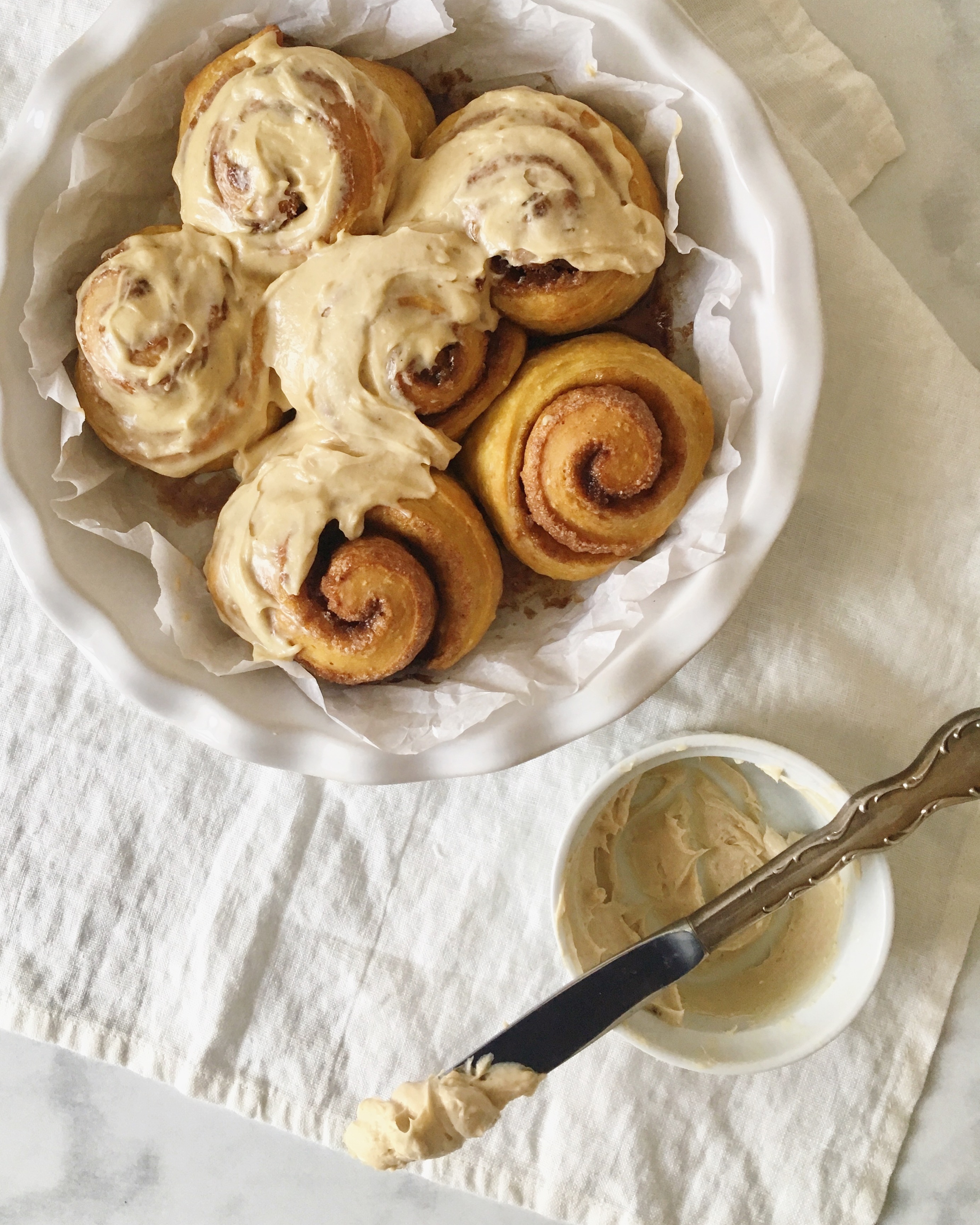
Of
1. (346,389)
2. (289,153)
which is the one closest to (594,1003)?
(346,389)

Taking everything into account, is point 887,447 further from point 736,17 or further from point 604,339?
point 736,17

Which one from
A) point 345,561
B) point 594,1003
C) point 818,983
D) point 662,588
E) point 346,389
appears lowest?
point 818,983

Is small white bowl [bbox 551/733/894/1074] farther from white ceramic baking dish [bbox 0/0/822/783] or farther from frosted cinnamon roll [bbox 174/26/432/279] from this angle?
frosted cinnamon roll [bbox 174/26/432/279]

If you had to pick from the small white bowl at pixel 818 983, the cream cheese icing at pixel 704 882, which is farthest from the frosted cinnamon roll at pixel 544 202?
the cream cheese icing at pixel 704 882

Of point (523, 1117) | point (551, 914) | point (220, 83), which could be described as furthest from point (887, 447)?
point (523, 1117)

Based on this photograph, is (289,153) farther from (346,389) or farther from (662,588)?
(662,588)

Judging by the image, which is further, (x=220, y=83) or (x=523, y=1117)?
(x=523, y=1117)
